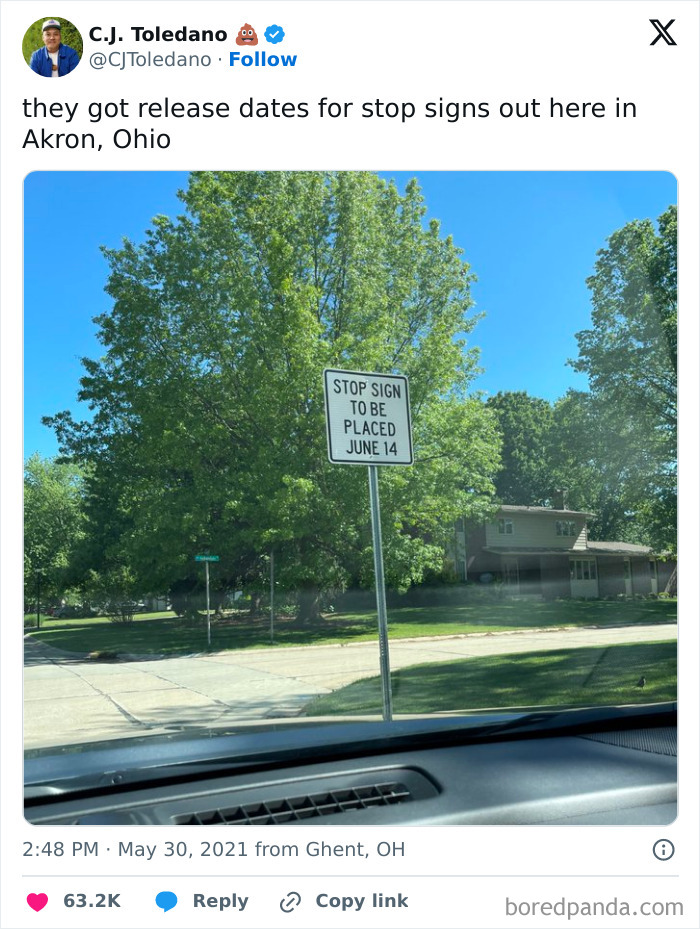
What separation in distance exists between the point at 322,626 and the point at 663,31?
679 inches

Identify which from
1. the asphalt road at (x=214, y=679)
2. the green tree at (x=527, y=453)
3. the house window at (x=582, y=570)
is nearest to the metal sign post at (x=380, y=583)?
the green tree at (x=527, y=453)

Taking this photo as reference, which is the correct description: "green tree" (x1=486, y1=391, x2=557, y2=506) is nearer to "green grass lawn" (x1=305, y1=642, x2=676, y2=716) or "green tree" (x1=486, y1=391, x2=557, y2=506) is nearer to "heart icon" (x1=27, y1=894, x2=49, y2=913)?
"green grass lawn" (x1=305, y1=642, x2=676, y2=716)

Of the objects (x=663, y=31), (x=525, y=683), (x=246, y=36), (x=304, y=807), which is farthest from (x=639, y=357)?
(x=525, y=683)

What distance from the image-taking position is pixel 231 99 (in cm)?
213

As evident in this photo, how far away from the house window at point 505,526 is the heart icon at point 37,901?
6568mm

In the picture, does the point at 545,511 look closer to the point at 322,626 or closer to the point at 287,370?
the point at 287,370

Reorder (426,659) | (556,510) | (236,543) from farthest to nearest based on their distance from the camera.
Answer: (236,543) < (426,659) < (556,510)

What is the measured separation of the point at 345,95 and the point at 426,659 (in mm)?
10567

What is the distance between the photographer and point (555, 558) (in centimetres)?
657

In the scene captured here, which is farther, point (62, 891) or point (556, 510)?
point (556, 510)

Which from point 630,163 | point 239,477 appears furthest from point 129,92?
point 239,477

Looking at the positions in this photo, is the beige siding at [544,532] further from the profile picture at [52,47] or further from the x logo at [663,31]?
the profile picture at [52,47]

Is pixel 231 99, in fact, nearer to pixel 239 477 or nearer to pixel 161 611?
pixel 239 477

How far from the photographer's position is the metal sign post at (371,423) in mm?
4246
